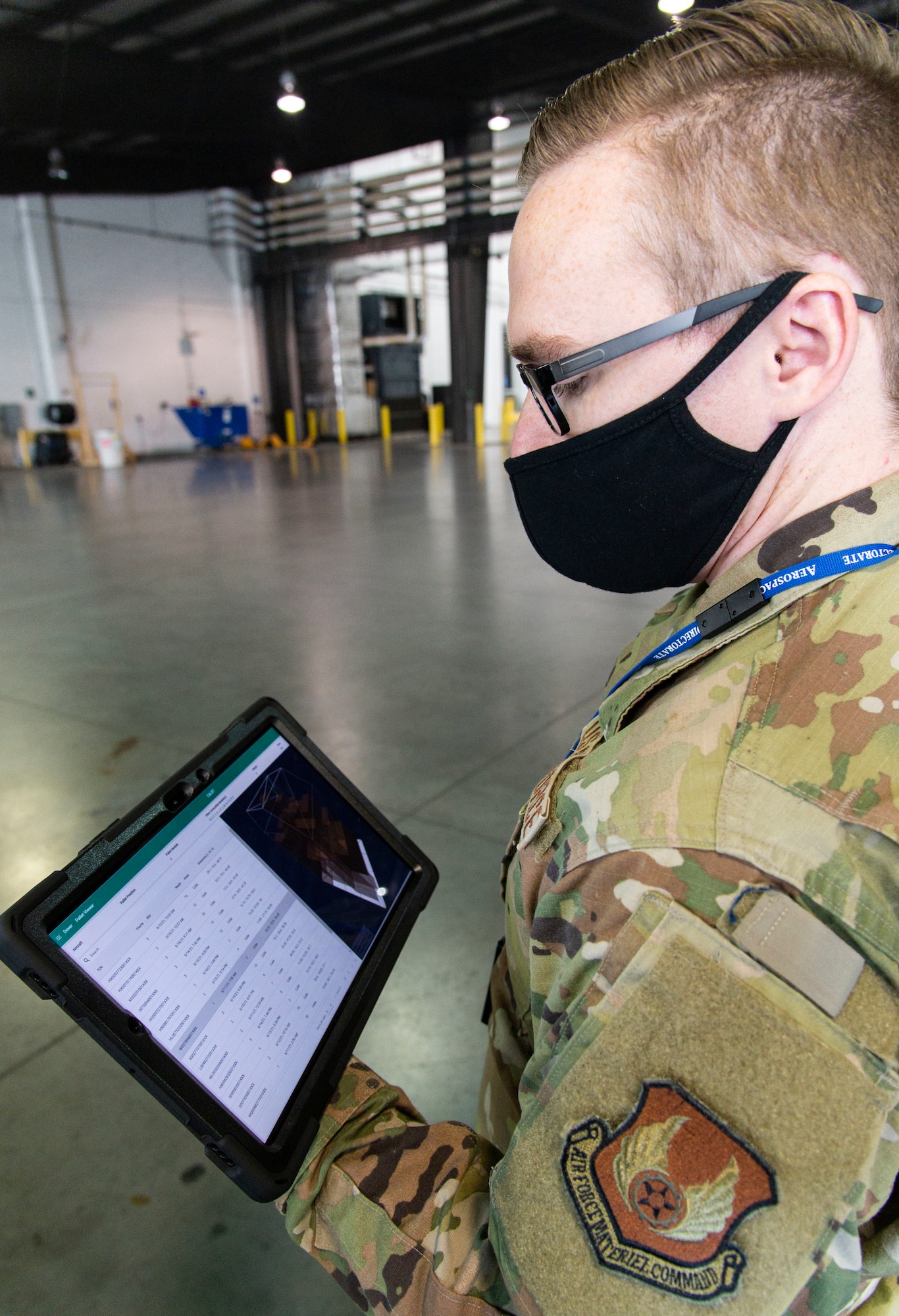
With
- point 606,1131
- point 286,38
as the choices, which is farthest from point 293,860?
point 286,38

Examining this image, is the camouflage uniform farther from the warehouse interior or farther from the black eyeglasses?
the warehouse interior

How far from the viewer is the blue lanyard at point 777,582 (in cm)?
58

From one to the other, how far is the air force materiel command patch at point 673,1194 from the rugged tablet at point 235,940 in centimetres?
31

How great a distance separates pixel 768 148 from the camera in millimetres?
598

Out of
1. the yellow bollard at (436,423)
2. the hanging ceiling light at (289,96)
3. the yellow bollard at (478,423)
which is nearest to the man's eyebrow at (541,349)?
the hanging ceiling light at (289,96)

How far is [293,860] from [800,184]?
789 millimetres

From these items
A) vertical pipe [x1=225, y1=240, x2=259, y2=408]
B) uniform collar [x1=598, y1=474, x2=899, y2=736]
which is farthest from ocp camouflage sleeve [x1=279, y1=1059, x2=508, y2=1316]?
vertical pipe [x1=225, y1=240, x2=259, y2=408]

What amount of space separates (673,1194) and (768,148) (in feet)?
2.32

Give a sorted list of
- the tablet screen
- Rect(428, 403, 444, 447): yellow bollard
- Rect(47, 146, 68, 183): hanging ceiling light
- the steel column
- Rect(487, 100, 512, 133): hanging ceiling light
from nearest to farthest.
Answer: the tablet screen
Rect(487, 100, 512, 133): hanging ceiling light
Rect(47, 146, 68, 183): hanging ceiling light
the steel column
Rect(428, 403, 444, 447): yellow bollard

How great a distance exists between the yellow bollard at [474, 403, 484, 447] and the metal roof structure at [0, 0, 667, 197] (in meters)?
4.31

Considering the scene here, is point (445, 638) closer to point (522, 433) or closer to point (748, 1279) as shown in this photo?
point (522, 433)

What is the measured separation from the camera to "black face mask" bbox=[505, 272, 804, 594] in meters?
0.66

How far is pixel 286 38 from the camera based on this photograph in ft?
34.2

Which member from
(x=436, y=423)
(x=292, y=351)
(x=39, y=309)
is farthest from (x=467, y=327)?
(x=39, y=309)
